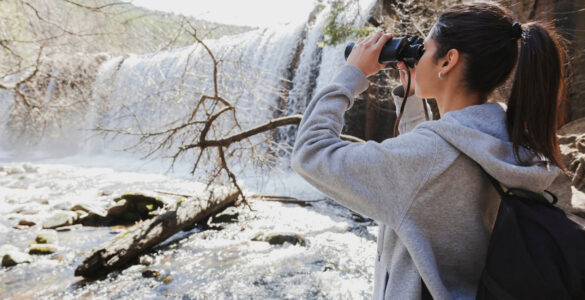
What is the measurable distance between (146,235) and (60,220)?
2290mm

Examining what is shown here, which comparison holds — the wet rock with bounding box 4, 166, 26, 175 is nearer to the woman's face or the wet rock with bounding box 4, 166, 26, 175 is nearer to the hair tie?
the woman's face

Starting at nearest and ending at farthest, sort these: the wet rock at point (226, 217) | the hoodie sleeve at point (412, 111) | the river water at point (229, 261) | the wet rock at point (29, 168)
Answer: the hoodie sleeve at point (412, 111) < the river water at point (229, 261) < the wet rock at point (226, 217) < the wet rock at point (29, 168)

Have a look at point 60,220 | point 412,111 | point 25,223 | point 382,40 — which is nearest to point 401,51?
point 382,40

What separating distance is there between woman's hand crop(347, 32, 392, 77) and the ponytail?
0.36m

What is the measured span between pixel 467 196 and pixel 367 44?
0.51 metres

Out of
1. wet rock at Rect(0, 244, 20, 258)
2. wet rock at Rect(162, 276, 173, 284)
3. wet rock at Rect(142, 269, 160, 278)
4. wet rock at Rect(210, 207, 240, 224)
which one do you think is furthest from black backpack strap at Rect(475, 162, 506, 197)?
wet rock at Rect(0, 244, 20, 258)

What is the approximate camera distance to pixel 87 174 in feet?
35.8

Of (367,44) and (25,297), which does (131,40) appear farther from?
(367,44)

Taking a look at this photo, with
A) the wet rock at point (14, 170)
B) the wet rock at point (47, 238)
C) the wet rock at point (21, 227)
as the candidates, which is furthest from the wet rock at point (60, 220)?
the wet rock at point (14, 170)

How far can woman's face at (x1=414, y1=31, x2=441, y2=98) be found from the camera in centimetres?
98

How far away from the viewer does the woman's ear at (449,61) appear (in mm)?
919

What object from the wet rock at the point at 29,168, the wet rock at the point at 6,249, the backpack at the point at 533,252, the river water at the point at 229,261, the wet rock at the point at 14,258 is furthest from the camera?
the wet rock at the point at 29,168

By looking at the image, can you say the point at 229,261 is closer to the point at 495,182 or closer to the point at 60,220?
the point at 60,220

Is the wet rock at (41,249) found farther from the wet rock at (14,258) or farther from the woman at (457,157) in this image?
the woman at (457,157)
